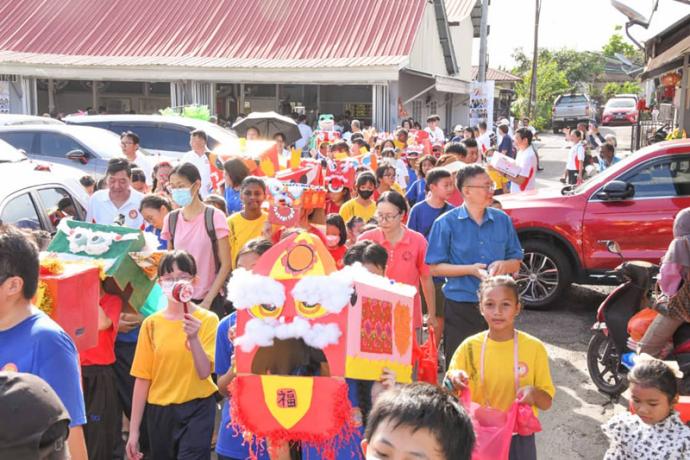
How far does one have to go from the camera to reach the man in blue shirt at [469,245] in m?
5.11

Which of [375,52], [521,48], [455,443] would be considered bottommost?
[455,443]

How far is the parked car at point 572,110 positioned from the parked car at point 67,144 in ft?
95.3

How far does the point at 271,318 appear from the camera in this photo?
3117mm

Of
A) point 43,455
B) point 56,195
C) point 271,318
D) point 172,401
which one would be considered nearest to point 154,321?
point 172,401

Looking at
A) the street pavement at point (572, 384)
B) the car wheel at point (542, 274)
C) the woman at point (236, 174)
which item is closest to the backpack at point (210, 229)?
the woman at point (236, 174)

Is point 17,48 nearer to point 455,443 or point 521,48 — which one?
point 455,443

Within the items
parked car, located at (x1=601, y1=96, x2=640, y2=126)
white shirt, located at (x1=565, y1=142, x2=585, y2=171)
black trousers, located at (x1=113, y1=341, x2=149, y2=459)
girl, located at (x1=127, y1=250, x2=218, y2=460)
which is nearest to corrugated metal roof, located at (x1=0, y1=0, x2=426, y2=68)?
white shirt, located at (x1=565, y1=142, x2=585, y2=171)

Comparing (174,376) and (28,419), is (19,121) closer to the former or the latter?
(174,376)

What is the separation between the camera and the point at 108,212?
673cm

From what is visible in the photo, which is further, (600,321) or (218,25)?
(218,25)

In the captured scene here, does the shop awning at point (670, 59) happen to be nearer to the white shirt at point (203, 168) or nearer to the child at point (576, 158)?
the child at point (576, 158)

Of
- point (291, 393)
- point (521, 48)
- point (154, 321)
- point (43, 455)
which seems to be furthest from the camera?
point (521, 48)

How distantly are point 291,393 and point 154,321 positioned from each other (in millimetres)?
1330

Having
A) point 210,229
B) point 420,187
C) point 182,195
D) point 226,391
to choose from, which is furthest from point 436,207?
point 226,391
